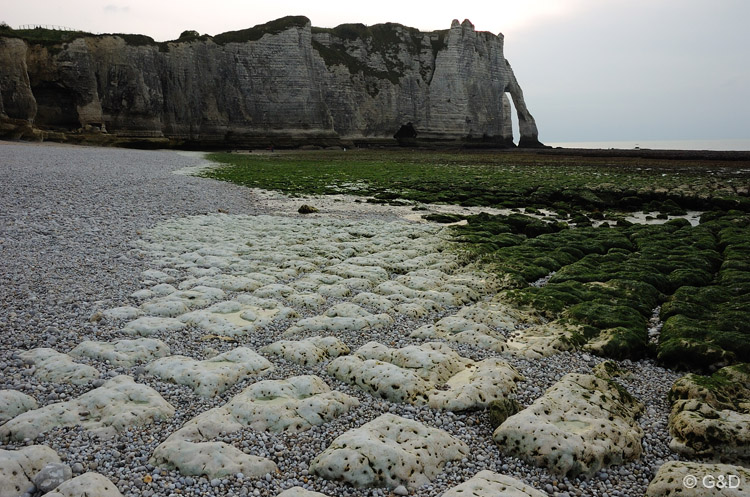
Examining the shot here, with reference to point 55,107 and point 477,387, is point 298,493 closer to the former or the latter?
point 477,387

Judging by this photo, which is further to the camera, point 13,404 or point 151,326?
point 151,326

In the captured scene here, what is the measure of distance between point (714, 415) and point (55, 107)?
256ft

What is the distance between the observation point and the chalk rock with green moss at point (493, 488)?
13.2 ft

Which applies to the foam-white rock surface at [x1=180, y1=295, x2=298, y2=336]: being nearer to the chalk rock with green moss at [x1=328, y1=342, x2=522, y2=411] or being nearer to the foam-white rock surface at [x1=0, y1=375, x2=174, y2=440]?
the chalk rock with green moss at [x1=328, y1=342, x2=522, y2=411]

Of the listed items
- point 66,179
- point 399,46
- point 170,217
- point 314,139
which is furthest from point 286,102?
point 170,217

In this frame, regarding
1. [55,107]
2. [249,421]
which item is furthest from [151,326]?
[55,107]

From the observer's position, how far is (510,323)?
27.0 feet

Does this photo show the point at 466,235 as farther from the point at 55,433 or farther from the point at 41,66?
the point at 41,66

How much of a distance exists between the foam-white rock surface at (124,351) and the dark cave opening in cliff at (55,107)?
7126cm

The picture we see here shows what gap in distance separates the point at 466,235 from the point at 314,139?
73104 mm

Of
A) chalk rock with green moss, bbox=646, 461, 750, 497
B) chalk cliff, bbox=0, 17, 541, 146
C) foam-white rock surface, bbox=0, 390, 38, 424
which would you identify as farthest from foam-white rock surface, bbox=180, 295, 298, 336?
chalk cliff, bbox=0, 17, 541, 146

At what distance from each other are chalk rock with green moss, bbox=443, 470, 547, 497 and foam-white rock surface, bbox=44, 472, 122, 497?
267cm

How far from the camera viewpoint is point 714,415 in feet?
16.9

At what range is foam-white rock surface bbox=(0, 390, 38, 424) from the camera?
492 cm
